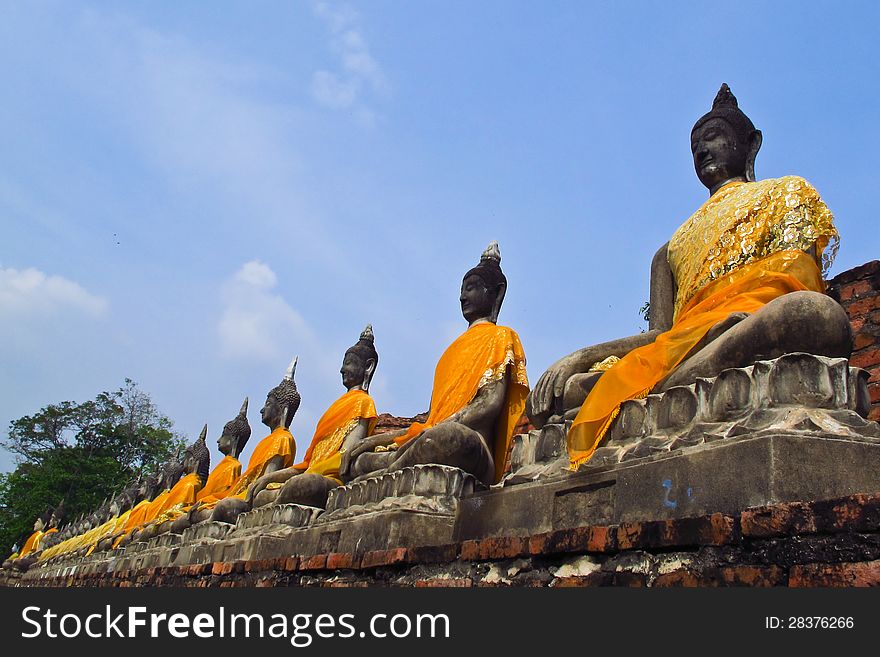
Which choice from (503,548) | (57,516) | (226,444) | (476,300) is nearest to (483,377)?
(476,300)

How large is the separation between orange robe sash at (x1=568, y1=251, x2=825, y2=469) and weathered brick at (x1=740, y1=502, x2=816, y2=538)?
3.86 feet

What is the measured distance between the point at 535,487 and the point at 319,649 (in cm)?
143

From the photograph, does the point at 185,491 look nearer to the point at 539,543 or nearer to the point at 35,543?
the point at 539,543

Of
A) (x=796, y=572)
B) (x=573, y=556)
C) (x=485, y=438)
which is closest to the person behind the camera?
(x=796, y=572)

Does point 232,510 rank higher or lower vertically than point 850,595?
higher

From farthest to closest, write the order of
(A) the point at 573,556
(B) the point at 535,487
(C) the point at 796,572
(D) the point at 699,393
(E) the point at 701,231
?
1. (E) the point at 701,231
2. (B) the point at 535,487
3. (D) the point at 699,393
4. (A) the point at 573,556
5. (C) the point at 796,572

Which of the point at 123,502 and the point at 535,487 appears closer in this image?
the point at 535,487

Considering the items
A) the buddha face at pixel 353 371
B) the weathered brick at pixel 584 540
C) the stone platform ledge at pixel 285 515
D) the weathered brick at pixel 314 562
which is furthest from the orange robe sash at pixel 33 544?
the weathered brick at pixel 584 540

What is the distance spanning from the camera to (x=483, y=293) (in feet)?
22.1

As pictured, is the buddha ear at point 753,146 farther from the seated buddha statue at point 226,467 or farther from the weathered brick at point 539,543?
the seated buddha statue at point 226,467

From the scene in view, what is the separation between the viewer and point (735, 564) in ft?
7.77

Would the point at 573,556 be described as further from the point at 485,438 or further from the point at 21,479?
the point at 21,479

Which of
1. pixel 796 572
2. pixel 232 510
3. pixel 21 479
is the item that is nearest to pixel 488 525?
pixel 796 572

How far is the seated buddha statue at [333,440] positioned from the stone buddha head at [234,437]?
5668 millimetres
